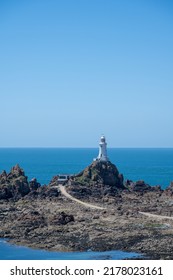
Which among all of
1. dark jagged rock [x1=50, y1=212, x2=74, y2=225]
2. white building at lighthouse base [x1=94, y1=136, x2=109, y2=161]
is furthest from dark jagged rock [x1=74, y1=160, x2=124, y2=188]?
dark jagged rock [x1=50, y1=212, x2=74, y2=225]

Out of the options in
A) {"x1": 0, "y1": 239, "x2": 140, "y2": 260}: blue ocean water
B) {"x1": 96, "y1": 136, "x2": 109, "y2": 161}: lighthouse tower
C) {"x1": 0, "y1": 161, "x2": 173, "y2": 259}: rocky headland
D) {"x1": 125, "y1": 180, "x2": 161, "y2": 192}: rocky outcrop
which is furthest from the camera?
{"x1": 96, "y1": 136, "x2": 109, "y2": 161}: lighthouse tower

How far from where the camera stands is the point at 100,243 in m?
51.8

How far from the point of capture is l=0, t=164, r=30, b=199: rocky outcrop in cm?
7719

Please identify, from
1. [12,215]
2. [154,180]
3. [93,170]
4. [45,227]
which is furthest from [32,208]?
[154,180]

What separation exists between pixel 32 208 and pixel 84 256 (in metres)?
22.6

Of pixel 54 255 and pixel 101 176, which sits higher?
pixel 101 176

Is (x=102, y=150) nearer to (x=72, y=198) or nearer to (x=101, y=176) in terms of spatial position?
(x=101, y=176)

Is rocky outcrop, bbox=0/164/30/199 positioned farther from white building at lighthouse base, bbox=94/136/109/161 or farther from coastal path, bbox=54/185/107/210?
white building at lighthouse base, bbox=94/136/109/161

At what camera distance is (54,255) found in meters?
48.4

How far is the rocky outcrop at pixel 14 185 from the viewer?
7719cm

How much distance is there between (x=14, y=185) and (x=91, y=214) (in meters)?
17.5

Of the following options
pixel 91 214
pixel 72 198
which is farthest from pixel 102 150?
pixel 91 214

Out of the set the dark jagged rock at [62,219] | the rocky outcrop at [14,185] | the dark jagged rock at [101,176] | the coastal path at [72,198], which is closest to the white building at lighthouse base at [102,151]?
the dark jagged rock at [101,176]

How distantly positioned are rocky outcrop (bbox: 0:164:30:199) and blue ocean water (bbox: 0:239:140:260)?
26511 millimetres
